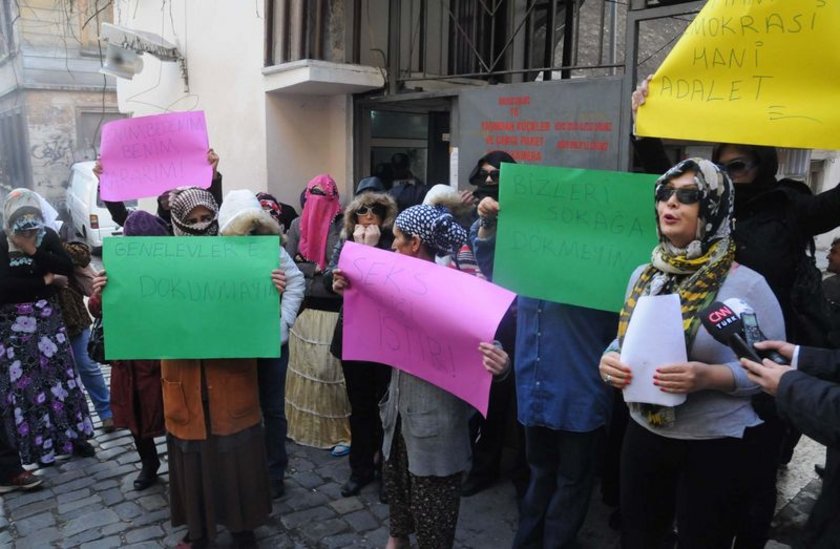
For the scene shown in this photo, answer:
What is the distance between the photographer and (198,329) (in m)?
2.95

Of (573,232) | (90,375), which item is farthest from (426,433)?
(90,375)

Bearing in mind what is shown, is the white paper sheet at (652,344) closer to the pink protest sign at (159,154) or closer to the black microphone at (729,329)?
the black microphone at (729,329)

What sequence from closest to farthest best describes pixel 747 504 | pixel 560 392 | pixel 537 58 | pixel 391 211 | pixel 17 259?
Result: pixel 747 504 < pixel 560 392 < pixel 391 211 < pixel 17 259 < pixel 537 58

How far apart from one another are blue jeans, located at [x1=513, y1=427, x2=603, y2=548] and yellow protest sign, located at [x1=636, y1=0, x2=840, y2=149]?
1374 mm

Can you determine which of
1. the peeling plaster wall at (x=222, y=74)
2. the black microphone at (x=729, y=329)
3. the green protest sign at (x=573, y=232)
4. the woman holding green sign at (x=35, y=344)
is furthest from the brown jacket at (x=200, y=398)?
the peeling plaster wall at (x=222, y=74)

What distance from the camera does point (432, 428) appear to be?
273cm

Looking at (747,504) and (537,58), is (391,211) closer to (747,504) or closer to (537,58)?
(747,504)

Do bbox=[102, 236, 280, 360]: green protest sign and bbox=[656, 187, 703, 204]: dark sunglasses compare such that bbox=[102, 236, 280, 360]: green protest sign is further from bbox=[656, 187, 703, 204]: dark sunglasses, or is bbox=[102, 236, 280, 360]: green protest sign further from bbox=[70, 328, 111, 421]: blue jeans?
bbox=[70, 328, 111, 421]: blue jeans

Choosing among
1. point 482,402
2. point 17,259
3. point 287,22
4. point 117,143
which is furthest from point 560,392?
point 287,22

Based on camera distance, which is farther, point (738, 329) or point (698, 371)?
point (698, 371)

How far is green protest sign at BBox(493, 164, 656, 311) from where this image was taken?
2572 millimetres

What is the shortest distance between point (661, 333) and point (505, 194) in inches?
36.4

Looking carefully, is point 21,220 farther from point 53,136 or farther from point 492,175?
point 53,136

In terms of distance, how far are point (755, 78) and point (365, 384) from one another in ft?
8.33
